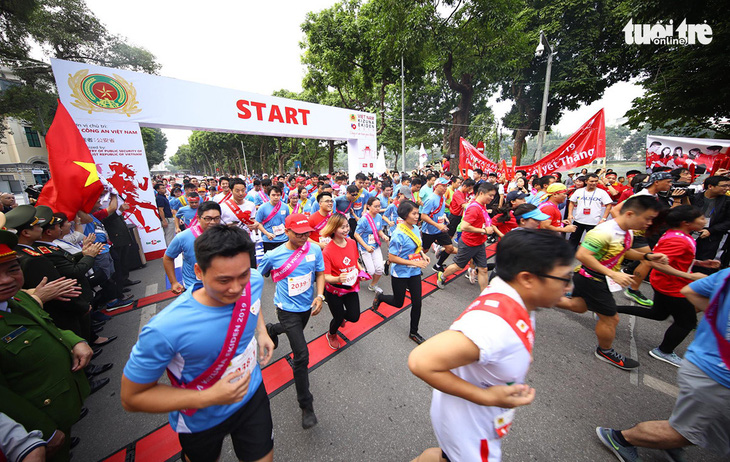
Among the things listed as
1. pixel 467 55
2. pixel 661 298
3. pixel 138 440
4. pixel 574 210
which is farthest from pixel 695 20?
pixel 138 440

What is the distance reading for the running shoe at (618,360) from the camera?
10.0 feet

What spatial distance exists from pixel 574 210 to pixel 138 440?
8.63m

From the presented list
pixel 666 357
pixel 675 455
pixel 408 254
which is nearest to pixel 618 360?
pixel 666 357

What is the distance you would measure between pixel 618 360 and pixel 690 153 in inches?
393

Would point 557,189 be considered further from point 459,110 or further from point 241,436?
point 459,110

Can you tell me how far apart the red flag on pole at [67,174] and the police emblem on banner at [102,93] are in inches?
118

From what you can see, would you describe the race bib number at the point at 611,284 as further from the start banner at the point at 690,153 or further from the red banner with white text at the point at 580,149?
the start banner at the point at 690,153

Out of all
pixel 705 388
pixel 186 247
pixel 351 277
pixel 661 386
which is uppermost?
pixel 186 247

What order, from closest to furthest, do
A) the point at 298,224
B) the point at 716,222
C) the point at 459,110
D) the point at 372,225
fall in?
the point at 298,224, the point at 372,225, the point at 716,222, the point at 459,110

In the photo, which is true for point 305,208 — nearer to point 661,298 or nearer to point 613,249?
point 613,249

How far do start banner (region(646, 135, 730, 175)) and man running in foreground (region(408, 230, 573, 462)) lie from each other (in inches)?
428

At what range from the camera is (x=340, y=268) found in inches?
130

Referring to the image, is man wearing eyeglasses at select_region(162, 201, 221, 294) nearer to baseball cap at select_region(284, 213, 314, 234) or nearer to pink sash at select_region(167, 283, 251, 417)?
baseball cap at select_region(284, 213, 314, 234)

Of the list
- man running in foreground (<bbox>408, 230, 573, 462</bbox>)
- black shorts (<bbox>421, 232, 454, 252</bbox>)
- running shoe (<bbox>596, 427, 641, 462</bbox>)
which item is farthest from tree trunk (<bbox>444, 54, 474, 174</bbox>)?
man running in foreground (<bbox>408, 230, 573, 462</bbox>)
